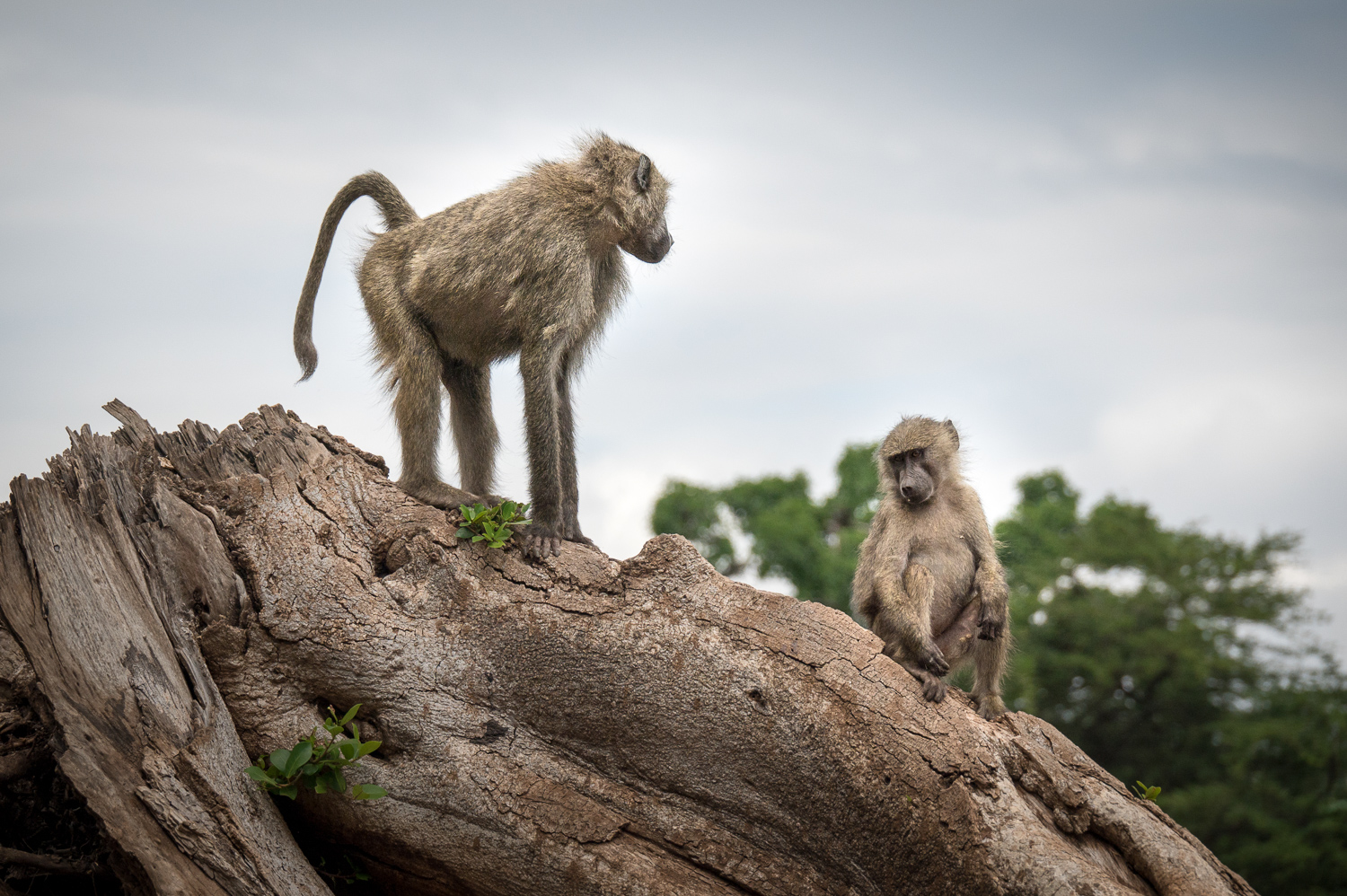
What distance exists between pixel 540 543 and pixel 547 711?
81 cm

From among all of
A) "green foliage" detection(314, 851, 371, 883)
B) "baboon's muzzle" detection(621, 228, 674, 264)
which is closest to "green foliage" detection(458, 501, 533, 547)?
A: "green foliage" detection(314, 851, 371, 883)

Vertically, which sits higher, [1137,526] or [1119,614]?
[1137,526]

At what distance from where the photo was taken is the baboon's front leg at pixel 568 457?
552 centimetres

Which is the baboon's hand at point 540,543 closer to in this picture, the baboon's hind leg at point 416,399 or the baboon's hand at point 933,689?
the baboon's hind leg at point 416,399

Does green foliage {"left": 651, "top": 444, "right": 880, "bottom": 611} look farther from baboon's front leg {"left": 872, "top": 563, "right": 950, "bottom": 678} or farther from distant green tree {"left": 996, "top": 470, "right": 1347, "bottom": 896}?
baboon's front leg {"left": 872, "top": 563, "right": 950, "bottom": 678}

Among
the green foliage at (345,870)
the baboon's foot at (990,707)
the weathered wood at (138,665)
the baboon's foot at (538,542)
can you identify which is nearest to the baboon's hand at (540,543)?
the baboon's foot at (538,542)

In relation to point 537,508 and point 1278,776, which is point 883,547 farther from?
point 1278,776

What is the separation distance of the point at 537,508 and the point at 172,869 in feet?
7.37

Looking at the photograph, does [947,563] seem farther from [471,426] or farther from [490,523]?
[471,426]

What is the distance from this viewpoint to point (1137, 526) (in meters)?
27.4

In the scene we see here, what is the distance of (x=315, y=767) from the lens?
4.39 meters

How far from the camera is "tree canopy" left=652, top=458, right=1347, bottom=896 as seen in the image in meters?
21.0

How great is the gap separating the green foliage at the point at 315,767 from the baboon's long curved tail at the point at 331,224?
2397 millimetres

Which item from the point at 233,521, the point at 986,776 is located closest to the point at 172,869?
the point at 233,521
